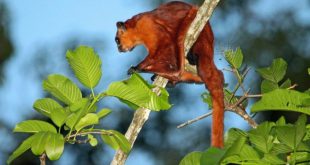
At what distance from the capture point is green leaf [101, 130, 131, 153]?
79.2 inches

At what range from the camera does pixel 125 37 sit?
13.2 feet

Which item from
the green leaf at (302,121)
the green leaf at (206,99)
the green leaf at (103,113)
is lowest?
the green leaf at (206,99)

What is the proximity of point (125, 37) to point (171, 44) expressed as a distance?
477 millimetres

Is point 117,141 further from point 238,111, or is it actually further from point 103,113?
point 238,111

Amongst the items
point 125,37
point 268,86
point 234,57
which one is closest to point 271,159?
point 268,86

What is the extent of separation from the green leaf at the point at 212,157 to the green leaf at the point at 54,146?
39 centimetres

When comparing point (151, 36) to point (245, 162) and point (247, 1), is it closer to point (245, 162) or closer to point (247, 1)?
point (245, 162)

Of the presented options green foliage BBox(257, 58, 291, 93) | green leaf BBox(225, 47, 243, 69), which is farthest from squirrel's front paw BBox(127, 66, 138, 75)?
green foliage BBox(257, 58, 291, 93)

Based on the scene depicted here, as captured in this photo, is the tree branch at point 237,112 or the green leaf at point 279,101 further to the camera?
the tree branch at point 237,112

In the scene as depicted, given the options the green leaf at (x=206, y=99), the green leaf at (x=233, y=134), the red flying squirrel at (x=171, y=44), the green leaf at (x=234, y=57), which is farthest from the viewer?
the red flying squirrel at (x=171, y=44)

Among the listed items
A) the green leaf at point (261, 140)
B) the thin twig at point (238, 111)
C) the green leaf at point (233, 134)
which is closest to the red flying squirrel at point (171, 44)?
the thin twig at point (238, 111)

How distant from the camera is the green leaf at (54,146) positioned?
184cm

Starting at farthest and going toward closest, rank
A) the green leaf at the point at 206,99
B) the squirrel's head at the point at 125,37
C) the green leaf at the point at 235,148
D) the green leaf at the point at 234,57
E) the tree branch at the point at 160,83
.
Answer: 1. the squirrel's head at the point at 125,37
2. the green leaf at the point at 206,99
3. the green leaf at the point at 234,57
4. the tree branch at the point at 160,83
5. the green leaf at the point at 235,148

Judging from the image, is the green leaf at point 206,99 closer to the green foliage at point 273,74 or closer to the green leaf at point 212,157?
the green foliage at point 273,74
